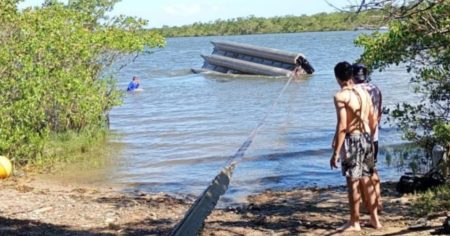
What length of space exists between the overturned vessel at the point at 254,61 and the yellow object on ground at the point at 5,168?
750 inches

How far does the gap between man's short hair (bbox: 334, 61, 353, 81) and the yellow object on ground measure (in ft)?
20.0

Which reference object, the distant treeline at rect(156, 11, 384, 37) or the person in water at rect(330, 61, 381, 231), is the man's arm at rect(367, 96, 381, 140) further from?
the distant treeline at rect(156, 11, 384, 37)

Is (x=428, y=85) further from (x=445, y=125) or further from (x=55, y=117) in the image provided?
(x=55, y=117)

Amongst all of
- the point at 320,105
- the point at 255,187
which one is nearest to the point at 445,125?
the point at 255,187

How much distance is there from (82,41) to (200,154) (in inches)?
124

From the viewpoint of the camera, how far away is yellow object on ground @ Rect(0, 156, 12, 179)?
34.2ft

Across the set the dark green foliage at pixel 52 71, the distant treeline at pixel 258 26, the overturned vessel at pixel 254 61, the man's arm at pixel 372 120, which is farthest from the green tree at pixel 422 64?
the distant treeline at pixel 258 26

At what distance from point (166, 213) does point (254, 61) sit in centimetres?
2418

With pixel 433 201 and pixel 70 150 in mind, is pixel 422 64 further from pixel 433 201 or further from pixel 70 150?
pixel 70 150

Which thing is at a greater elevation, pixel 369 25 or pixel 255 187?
pixel 369 25

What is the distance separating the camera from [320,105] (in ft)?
70.3

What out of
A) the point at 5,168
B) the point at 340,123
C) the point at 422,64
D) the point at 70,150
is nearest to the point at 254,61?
the point at 70,150

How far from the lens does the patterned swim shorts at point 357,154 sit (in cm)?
623

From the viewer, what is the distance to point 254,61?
106 feet
